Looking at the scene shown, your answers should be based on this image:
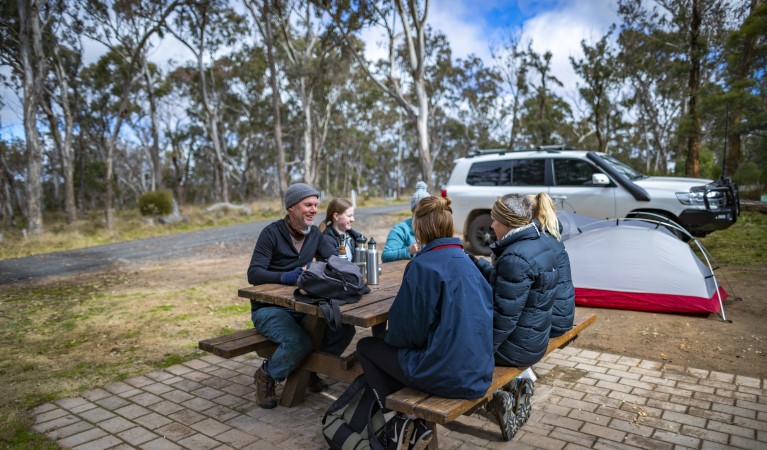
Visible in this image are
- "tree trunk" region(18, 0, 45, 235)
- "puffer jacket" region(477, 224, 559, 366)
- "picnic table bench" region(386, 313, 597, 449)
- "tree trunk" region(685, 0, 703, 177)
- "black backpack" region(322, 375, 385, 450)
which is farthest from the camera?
"tree trunk" region(18, 0, 45, 235)

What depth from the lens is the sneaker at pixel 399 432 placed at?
2.36 meters

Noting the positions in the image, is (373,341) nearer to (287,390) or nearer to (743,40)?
(287,390)

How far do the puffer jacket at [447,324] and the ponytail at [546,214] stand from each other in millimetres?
1300

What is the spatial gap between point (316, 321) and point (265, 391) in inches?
24.3

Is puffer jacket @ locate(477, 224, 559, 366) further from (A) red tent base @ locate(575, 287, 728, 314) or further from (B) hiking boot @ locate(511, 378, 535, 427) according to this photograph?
(A) red tent base @ locate(575, 287, 728, 314)

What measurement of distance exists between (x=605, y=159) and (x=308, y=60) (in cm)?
2034

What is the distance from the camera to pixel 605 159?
8.19 meters

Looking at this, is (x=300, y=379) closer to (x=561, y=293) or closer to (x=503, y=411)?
(x=503, y=411)

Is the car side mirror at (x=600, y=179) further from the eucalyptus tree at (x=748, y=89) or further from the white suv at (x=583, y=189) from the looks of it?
the eucalyptus tree at (x=748, y=89)

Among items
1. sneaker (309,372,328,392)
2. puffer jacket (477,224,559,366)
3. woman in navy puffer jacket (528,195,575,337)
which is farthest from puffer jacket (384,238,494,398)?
sneaker (309,372,328,392)

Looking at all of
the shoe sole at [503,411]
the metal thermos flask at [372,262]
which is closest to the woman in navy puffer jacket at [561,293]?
the shoe sole at [503,411]

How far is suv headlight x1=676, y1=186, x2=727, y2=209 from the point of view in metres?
7.06

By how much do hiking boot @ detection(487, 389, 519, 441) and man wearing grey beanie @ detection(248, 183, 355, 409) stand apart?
1172 millimetres

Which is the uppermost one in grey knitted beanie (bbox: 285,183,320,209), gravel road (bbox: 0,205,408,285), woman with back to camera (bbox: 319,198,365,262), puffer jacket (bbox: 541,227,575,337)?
grey knitted beanie (bbox: 285,183,320,209)
